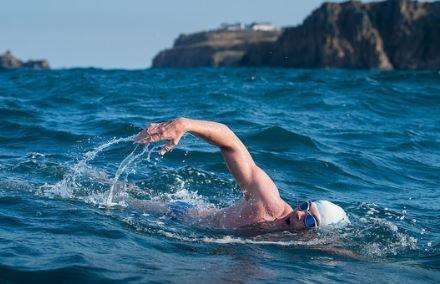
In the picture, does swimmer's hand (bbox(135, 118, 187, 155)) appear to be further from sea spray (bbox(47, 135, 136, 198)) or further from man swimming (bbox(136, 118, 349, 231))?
sea spray (bbox(47, 135, 136, 198))

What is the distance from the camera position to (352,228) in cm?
849

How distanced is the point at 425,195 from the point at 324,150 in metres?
3.11

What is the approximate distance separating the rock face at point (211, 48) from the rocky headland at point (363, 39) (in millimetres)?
19151

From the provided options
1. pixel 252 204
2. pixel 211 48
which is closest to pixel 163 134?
pixel 252 204

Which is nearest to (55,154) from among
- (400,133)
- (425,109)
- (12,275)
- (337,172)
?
(337,172)

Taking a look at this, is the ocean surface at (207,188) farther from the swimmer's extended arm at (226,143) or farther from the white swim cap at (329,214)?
the swimmer's extended arm at (226,143)

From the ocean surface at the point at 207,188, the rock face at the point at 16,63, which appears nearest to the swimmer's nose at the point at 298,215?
the ocean surface at the point at 207,188

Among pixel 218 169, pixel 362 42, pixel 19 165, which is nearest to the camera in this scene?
pixel 19 165

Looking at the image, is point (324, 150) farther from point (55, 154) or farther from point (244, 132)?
point (55, 154)

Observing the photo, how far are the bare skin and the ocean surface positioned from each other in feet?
0.52

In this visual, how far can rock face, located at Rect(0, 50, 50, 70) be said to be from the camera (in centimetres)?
12109

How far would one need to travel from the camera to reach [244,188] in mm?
7578

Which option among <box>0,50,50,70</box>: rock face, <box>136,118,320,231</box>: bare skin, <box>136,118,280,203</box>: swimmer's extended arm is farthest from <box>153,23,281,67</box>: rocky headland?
<box>136,118,280,203</box>: swimmer's extended arm

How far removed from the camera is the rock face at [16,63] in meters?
121
